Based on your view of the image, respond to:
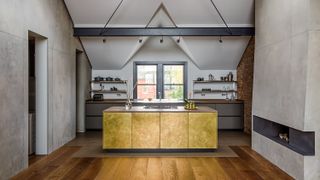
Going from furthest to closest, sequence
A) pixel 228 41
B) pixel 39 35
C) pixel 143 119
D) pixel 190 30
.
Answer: pixel 228 41
pixel 190 30
pixel 143 119
pixel 39 35

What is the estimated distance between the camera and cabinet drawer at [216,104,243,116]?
8.82 metres

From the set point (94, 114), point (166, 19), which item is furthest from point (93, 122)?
point (166, 19)

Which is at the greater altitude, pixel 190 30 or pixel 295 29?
pixel 190 30

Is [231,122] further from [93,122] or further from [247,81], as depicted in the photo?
[93,122]

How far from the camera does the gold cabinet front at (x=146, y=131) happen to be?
5.93 m

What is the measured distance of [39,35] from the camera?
5.52m

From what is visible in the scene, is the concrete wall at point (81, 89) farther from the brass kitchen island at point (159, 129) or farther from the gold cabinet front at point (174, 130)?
the gold cabinet front at point (174, 130)

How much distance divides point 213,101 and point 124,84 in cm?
308

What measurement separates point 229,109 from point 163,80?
2.42 meters

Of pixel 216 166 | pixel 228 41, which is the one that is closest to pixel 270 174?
pixel 216 166

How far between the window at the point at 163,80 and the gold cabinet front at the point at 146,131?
3.62m

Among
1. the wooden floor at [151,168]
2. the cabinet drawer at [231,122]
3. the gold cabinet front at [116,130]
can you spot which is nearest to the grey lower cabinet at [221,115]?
the cabinet drawer at [231,122]

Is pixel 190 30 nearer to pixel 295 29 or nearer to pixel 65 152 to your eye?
pixel 295 29

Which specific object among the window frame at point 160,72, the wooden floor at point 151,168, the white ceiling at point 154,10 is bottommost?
the wooden floor at point 151,168
